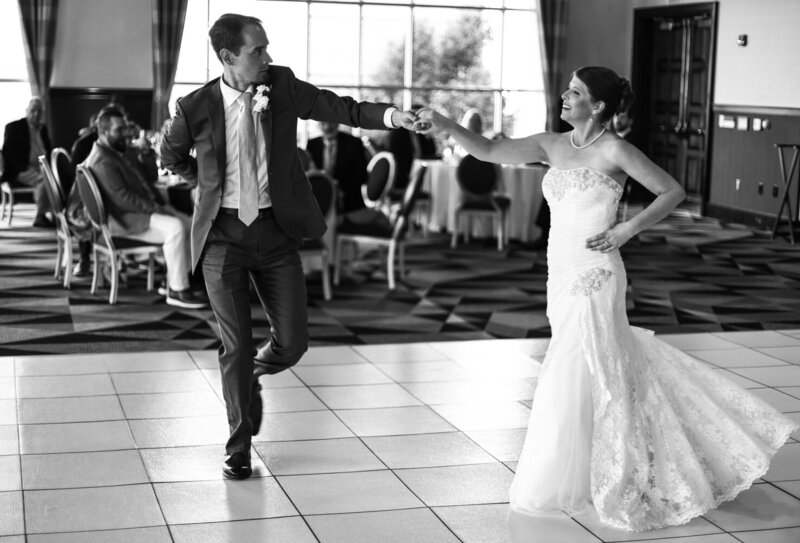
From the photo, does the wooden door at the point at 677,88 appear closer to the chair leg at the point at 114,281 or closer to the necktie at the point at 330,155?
the necktie at the point at 330,155

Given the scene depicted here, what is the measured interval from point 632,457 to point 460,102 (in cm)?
1280

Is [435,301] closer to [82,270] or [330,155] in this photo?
[330,155]

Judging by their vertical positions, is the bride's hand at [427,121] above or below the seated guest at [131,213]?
above

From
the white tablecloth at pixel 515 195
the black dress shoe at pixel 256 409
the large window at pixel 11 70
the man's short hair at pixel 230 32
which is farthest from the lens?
the large window at pixel 11 70

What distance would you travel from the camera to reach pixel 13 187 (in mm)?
12016

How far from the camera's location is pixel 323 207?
25.9 feet

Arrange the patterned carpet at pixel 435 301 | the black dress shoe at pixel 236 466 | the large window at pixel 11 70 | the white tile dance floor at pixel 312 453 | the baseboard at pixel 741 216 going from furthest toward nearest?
the large window at pixel 11 70 < the baseboard at pixel 741 216 < the patterned carpet at pixel 435 301 < the black dress shoe at pixel 236 466 < the white tile dance floor at pixel 312 453

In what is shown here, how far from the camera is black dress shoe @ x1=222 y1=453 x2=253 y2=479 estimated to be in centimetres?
390

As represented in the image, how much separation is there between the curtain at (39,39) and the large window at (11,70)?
1.51 ft

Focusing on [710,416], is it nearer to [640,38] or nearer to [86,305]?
[86,305]

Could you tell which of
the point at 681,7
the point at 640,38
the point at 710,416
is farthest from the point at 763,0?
the point at 710,416

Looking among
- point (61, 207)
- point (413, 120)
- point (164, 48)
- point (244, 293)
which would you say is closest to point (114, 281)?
point (61, 207)

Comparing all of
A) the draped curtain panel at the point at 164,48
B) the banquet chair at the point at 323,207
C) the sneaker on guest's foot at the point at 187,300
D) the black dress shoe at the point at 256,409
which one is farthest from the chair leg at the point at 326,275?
the draped curtain panel at the point at 164,48

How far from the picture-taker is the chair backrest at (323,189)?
25.5 ft
